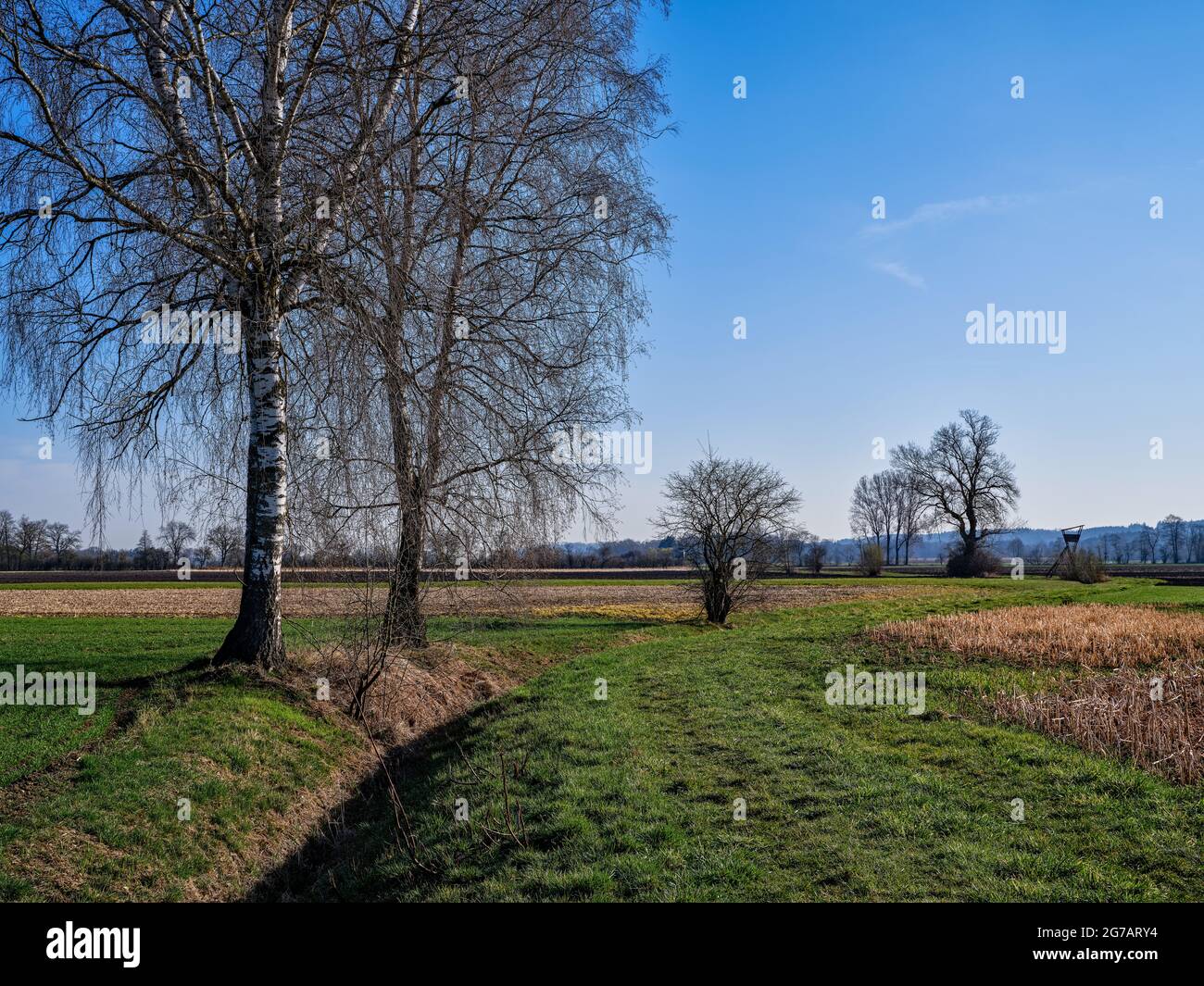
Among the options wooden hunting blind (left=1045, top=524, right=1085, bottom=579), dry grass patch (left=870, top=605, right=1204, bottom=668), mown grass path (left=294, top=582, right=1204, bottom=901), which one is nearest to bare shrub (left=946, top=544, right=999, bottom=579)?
wooden hunting blind (left=1045, top=524, right=1085, bottom=579)

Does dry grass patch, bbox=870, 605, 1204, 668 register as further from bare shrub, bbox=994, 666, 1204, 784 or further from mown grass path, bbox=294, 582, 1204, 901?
mown grass path, bbox=294, 582, 1204, 901

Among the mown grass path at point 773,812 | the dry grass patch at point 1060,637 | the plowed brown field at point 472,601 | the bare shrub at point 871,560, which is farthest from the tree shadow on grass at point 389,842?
the bare shrub at point 871,560

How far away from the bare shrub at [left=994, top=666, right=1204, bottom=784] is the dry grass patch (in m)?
2.22

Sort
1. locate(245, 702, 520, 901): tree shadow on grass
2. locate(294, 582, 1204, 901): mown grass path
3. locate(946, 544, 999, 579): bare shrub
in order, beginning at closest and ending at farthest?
1. locate(294, 582, 1204, 901): mown grass path
2. locate(245, 702, 520, 901): tree shadow on grass
3. locate(946, 544, 999, 579): bare shrub

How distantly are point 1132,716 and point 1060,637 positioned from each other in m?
7.88

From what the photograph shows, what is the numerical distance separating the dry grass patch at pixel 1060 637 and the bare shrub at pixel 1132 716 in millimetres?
2218

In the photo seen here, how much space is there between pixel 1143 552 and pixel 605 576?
110m

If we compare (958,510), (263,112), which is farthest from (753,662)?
(958,510)

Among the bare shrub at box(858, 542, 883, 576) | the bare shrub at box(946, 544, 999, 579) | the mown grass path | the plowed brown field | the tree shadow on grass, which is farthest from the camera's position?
the bare shrub at box(858, 542, 883, 576)

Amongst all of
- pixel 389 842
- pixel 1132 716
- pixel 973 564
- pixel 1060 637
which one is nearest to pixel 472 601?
pixel 389 842

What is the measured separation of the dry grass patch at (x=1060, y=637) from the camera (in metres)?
15.0

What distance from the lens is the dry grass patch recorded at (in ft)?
49.4
